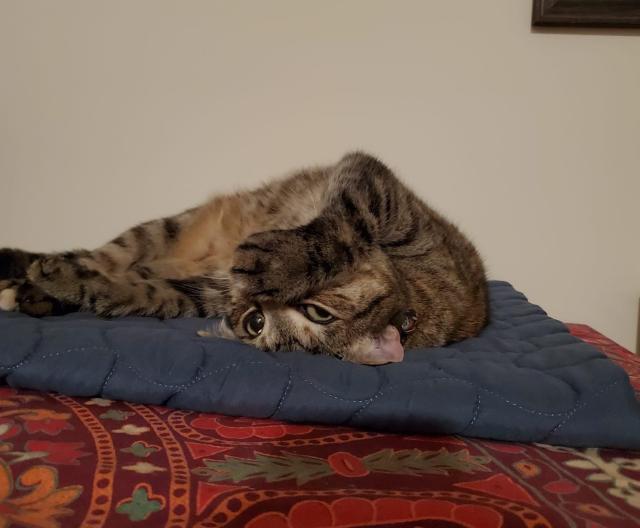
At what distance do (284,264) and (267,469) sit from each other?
44cm

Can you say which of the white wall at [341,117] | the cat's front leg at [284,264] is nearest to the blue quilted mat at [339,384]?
the cat's front leg at [284,264]

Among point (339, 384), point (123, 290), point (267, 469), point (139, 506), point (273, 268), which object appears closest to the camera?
point (139, 506)

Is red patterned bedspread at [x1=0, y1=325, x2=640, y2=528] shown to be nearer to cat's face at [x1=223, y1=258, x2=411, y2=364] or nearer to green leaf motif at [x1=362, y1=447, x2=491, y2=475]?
green leaf motif at [x1=362, y1=447, x2=491, y2=475]

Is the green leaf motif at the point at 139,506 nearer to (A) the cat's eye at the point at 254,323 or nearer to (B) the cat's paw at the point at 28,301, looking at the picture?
(A) the cat's eye at the point at 254,323

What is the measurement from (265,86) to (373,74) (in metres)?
0.42

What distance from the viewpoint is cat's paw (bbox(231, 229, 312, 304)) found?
1.01m

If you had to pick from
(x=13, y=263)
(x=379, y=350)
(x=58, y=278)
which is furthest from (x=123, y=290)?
(x=379, y=350)

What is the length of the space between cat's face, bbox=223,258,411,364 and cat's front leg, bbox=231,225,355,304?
6 centimetres

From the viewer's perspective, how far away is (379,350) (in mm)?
1105

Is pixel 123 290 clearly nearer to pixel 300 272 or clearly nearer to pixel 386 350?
pixel 300 272

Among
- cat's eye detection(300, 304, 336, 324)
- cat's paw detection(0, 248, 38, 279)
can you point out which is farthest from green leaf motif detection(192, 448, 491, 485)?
cat's paw detection(0, 248, 38, 279)

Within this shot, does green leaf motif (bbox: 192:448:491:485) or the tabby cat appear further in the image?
the tabby cat

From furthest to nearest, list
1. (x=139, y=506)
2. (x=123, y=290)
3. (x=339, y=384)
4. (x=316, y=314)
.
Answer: (x=123, y=290) → (x=316, y=314) → (x=339, y=384) → (x=139, y=506)

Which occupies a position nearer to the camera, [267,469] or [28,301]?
[267,469]
